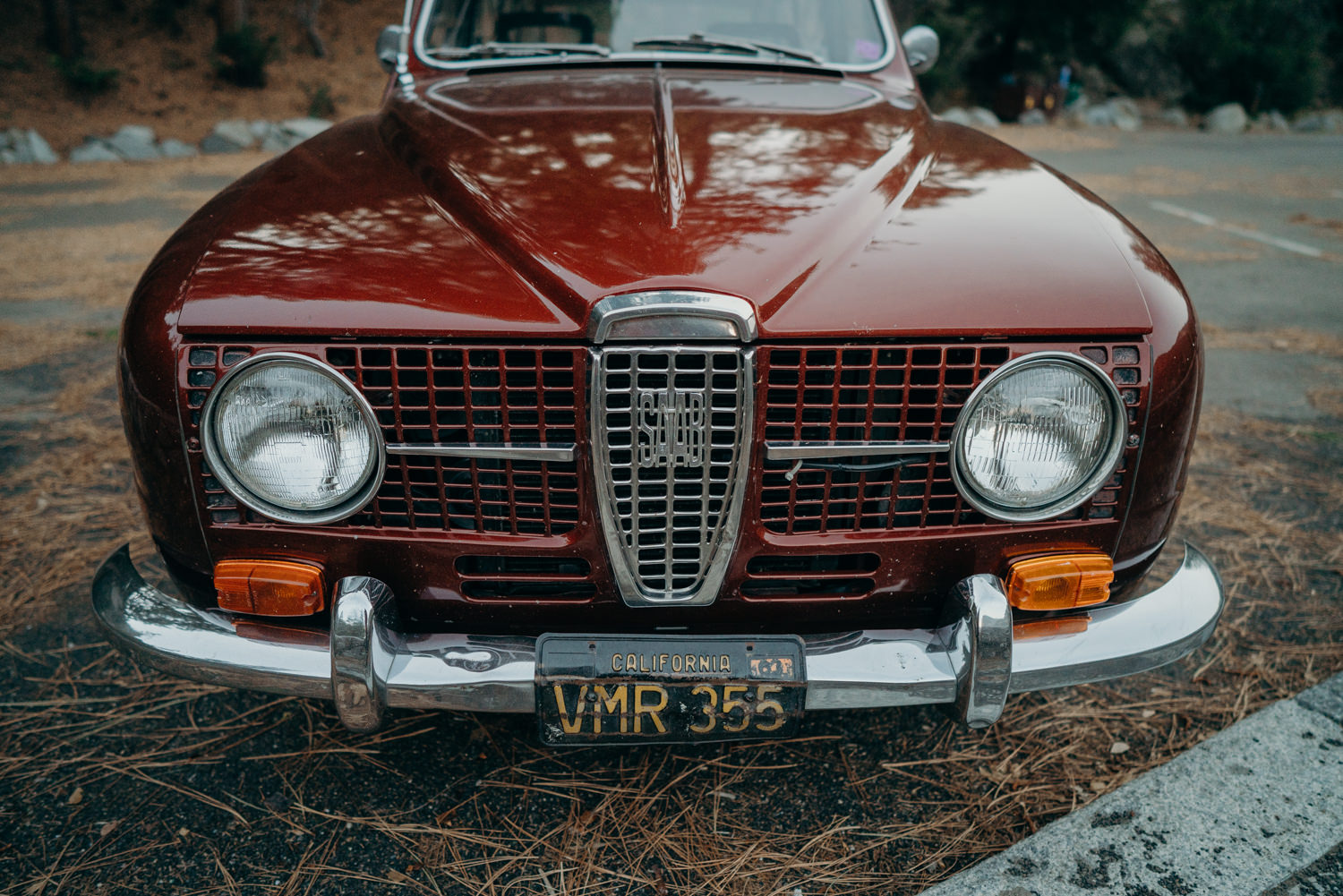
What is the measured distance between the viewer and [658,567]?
1.53m

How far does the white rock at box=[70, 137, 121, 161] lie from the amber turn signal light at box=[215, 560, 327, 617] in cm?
1407

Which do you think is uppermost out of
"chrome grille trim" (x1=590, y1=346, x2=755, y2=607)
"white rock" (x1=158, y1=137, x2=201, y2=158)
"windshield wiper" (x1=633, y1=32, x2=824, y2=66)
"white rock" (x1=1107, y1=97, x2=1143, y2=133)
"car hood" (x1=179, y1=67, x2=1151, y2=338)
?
"windshield wiper" (x1=633, y1=32, x2=824, y2=66)

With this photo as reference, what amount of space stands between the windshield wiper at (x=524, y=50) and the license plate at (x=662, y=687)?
1746mm

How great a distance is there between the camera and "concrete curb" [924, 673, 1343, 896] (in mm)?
1565

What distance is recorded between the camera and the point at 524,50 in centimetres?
256

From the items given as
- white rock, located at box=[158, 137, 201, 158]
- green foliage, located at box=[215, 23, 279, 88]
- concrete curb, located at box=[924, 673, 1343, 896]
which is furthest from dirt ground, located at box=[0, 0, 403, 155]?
concrete curb, located at box=[924, 673, 1343, 896]

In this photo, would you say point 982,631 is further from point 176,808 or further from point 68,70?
point 68,70

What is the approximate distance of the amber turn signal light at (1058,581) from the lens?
155 centimetres

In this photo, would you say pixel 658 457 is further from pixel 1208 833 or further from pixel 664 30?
pixel 664 30

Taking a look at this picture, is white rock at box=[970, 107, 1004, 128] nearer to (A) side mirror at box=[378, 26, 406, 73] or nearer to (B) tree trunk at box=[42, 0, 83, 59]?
(A) side mirror at box=[378, 26, 406, 73]

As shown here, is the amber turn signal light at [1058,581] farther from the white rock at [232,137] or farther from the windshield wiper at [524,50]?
the white rock at [232,137]

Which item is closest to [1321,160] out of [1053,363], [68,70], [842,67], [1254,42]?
[1254,42]

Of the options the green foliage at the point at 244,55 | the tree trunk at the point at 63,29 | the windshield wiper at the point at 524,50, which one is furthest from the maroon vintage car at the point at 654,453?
the tree trunk at the point at 63,29

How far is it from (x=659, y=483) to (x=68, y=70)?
61.1ft
